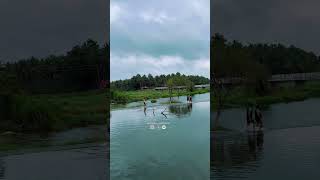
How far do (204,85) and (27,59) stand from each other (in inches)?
75.8

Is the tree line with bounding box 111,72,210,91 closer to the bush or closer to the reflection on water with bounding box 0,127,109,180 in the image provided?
the reflection on water with bounding box 0,127,109,180

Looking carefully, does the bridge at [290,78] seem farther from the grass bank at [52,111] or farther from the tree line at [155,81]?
the grass bank at [52,111]

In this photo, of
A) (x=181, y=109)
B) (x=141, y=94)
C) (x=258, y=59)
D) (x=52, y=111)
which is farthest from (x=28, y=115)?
(x=258, y=59)

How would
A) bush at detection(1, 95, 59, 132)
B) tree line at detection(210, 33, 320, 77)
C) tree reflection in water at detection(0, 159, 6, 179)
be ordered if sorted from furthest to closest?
tree line at detection(210, 33, 320, 77) < bush at detection(1, 95, 59, 132) < tree reflection in water at detection(0, 159, 6, 179)

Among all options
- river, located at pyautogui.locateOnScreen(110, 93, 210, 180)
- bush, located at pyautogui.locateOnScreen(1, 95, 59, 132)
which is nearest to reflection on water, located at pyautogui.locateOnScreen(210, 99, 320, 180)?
river, located at pyautogui.locateOnScreen(110, 93, 210, 180)

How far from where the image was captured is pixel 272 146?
562 cm

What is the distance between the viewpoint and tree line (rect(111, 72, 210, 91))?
5.53 meters

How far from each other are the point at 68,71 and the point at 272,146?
2.39m

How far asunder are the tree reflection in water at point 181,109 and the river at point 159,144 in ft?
0.04

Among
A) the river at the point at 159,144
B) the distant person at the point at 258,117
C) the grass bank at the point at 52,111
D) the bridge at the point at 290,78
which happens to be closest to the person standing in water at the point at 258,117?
the distant person at the point at 258,117

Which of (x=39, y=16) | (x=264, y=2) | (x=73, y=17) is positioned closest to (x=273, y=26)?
(x=264, y=2)

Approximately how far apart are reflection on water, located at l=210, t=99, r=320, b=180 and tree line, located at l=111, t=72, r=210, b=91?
20.1 inches

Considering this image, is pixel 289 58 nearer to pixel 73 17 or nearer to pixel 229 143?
pixel 229 143

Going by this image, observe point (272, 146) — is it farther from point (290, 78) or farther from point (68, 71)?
point (68, 71)
